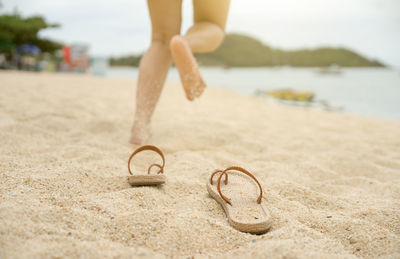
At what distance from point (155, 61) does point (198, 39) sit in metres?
0.29

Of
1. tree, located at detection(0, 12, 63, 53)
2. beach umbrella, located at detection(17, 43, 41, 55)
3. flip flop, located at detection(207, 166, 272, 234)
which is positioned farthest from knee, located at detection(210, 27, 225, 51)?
beach umbrella, located at detection(17, 43, 41, 55)

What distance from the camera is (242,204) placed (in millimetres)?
1042

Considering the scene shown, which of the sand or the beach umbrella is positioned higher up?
the sand

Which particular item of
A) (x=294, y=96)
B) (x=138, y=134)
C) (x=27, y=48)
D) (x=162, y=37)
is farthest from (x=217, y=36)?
(x=27, y=48)

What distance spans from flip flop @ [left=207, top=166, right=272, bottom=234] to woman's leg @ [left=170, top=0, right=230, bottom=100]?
19.2 inches

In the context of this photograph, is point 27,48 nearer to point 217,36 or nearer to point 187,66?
point 217,36

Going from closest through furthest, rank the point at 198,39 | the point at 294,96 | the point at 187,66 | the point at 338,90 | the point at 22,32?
the point at 187,66
the point at 198,39
the point at 294,96
the point at 22,32
the point at 338,90

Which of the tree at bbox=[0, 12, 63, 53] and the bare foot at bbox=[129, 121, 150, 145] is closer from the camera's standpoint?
the bare foot at bbox=[129, 121, 150, 145]

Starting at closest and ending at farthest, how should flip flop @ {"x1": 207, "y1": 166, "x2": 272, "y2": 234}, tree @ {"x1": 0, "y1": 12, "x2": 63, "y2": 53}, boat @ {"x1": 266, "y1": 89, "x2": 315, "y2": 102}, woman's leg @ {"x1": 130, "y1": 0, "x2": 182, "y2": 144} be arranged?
flip flop @ {"x1": 207, "y1": 166, "x2": 272, "y2": 234}, woman's leg @ {"x1": 130, "y1": 0, "x2": 182, "y2": 144}, boat @ {"x1": 266, "y1": 89, "x2": 315, "y2": 102}, tree @ {"x1": 0, "y1": 12, "x2": 63, "y2": 53}

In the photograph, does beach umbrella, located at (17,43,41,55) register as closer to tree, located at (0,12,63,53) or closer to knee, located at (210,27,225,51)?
tree, located at (0,12,63,53)

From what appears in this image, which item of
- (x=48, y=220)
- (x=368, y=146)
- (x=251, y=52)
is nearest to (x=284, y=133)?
(x=368, y=146)

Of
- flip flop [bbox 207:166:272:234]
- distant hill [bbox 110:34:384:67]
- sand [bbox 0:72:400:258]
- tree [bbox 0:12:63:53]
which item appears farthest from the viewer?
distant hill [bbox 110:34:384:67]

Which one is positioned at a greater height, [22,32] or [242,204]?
[22,32]

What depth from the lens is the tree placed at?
9.14 metres
